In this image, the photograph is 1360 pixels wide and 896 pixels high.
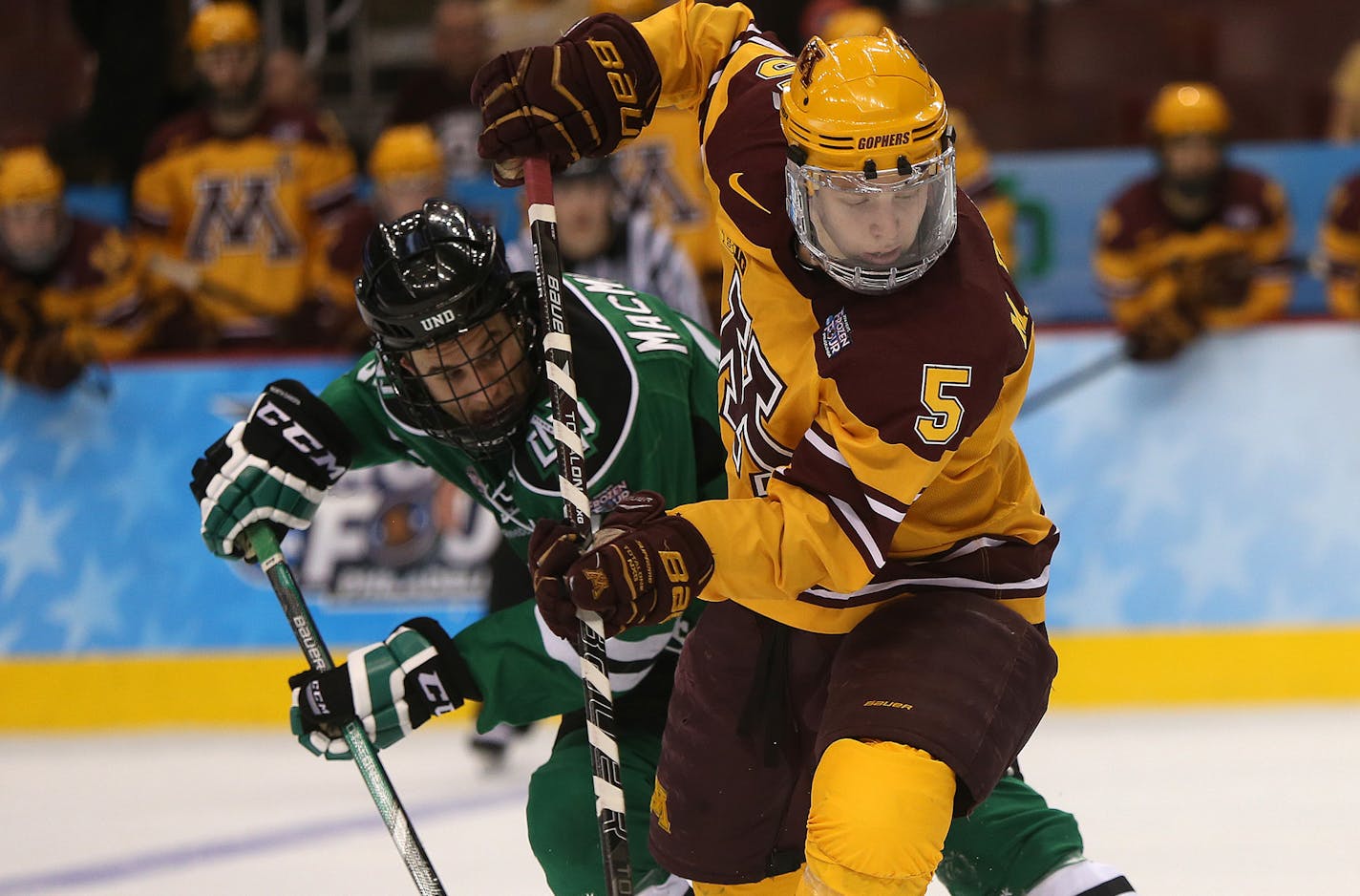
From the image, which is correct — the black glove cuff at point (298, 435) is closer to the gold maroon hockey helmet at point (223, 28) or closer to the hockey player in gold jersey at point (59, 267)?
the hockey player in gold jersey at point (59, 267)

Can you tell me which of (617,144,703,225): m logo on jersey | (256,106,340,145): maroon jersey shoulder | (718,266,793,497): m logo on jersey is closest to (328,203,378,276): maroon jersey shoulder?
(256,106,340,145): maroon jersey shoulder

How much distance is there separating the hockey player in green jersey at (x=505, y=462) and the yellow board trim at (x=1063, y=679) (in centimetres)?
199

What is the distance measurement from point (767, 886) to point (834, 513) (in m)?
0.67

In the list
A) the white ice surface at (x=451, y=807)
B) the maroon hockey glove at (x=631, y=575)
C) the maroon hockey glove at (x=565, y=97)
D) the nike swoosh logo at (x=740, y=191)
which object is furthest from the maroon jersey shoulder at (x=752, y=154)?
the white ice surface at (x=451, y=807)

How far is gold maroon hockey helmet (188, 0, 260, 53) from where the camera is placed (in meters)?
5.66

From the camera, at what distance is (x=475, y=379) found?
7.81ft

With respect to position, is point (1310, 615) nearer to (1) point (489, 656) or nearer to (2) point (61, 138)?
(1) point (489, 656)

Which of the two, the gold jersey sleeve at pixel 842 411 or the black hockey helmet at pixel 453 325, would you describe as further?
the black hockey helmet at pixel 453 325

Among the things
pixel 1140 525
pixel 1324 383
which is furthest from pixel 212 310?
pixel 1324 383

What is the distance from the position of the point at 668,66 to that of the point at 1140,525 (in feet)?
8.79

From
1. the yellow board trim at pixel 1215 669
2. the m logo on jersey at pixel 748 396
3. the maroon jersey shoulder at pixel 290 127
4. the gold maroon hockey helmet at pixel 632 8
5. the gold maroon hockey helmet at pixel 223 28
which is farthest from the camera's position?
the maroon jersey shoulder at pixel 290 127

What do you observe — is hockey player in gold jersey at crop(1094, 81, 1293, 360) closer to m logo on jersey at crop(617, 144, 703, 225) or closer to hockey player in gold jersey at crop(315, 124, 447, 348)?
m logo on jersey at crop(617, 144, 703, 225)

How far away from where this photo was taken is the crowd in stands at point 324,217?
5.27 m

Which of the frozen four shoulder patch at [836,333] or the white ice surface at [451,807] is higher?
the frozen four shoulder patch at [836,333]
